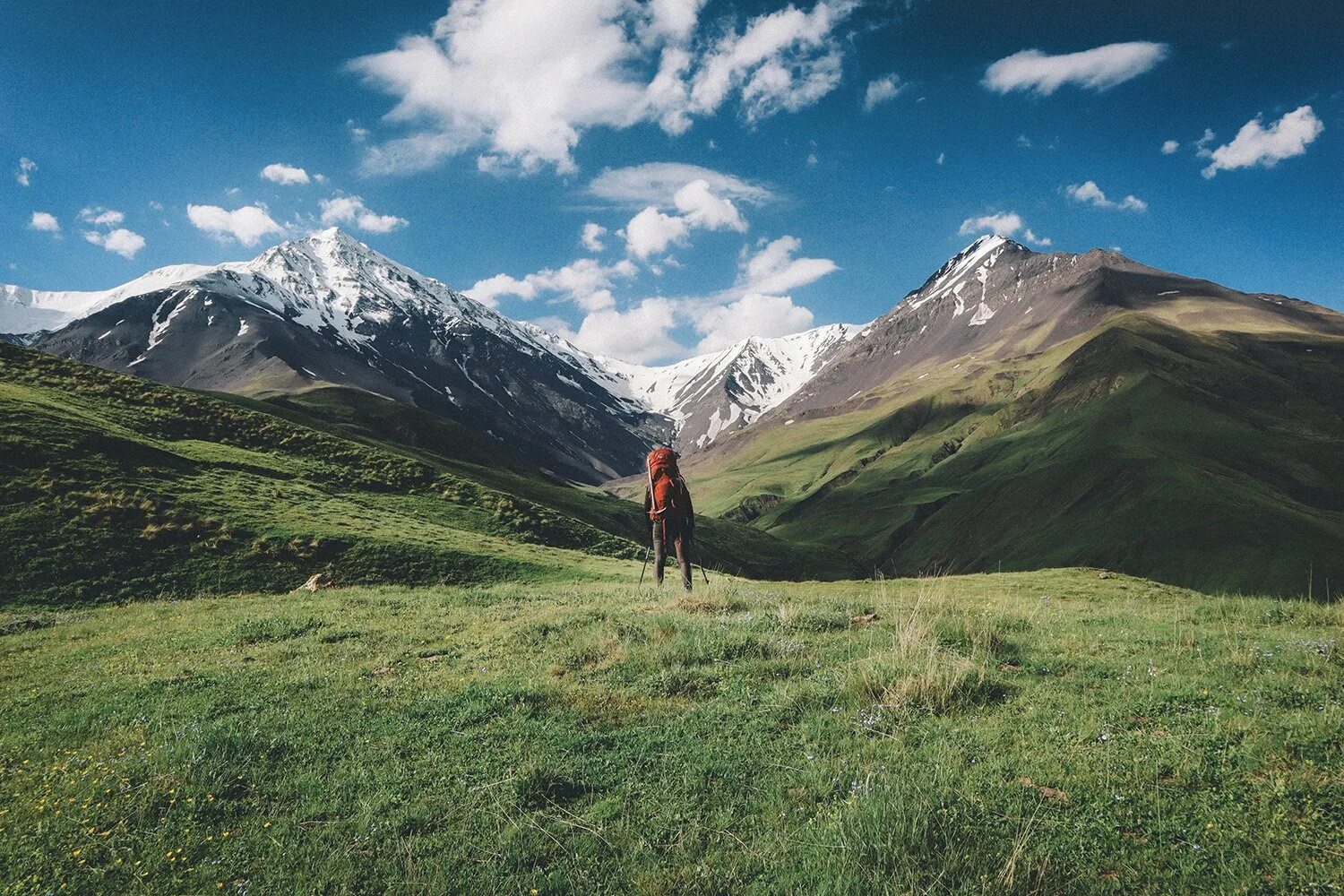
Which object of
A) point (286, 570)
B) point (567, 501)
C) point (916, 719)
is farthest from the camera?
point (567, 501)

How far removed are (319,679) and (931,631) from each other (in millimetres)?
11799

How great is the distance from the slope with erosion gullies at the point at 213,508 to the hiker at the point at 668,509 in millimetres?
14206

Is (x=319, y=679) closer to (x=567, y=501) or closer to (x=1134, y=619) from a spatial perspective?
Result: (x=1134, y=619)

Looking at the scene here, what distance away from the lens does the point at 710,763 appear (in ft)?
27.0

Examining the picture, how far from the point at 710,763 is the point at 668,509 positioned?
14.3 m

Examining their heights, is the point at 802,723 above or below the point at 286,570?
above

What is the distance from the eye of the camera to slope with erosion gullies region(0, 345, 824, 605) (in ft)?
92.9

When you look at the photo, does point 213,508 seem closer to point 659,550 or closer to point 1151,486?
point 659,550

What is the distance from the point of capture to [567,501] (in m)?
71.4

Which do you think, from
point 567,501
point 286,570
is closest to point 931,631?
point 286,570

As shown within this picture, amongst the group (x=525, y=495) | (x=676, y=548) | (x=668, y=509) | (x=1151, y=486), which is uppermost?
(x=1151, y=486)

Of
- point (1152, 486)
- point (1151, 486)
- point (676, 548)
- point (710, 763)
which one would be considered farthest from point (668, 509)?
point (1151, 486)

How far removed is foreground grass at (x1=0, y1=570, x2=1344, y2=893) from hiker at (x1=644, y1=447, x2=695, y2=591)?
26.9 ft

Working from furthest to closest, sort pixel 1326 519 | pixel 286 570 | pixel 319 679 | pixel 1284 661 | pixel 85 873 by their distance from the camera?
pixel 1326 519 < pixel 286 570 < pixel 319 679 < pixel 1284 661 < pixel 85 873
